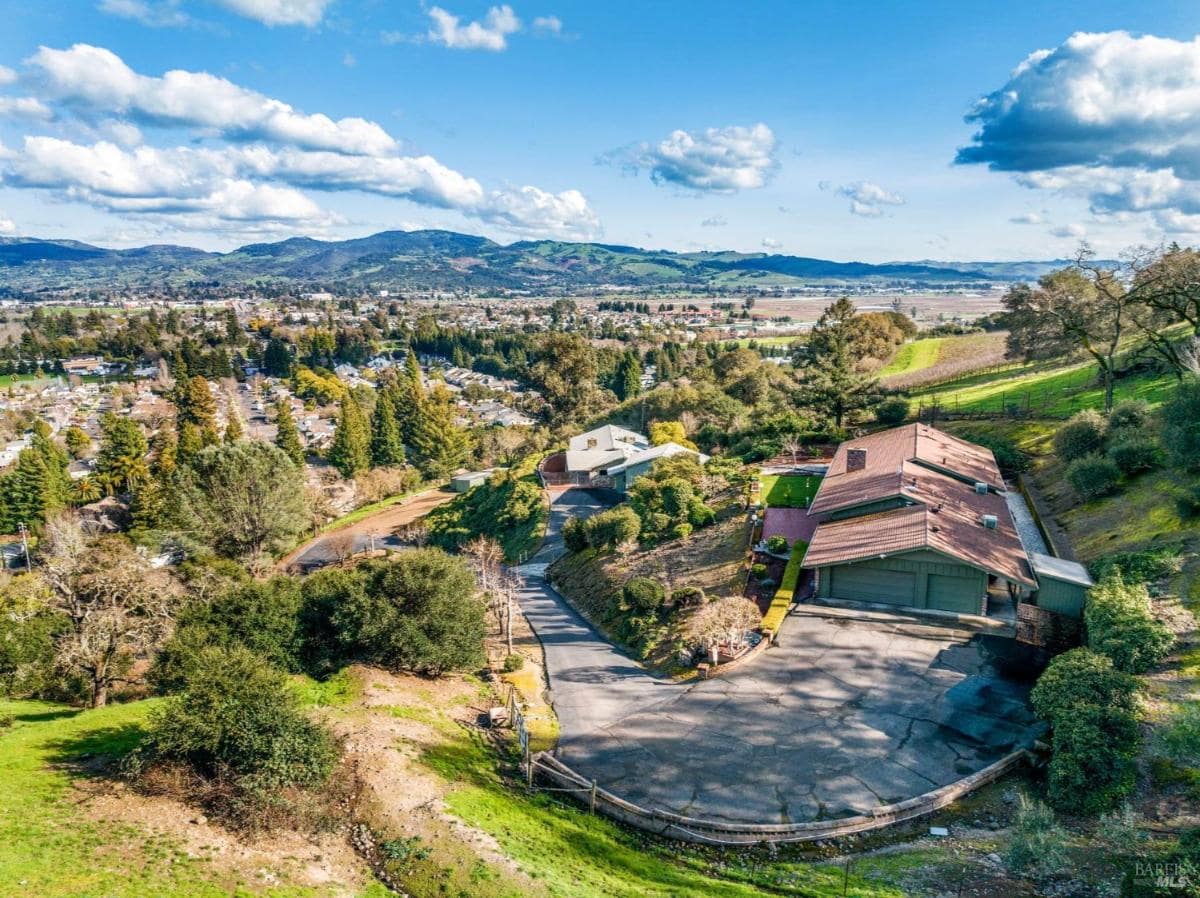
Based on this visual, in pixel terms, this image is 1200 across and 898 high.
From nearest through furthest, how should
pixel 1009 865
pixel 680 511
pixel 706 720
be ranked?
pixel 1009 865 < pixel 706 720 < pixel 680 511

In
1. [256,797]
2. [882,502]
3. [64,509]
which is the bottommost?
[64,509]

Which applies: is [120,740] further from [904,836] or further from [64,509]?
[64,509]

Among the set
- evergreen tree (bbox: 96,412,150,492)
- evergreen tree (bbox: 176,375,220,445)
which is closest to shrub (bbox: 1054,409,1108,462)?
evergreen tree (bbox: 96,412,150,492)

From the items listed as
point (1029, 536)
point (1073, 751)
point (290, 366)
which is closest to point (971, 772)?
point (1073, 751)

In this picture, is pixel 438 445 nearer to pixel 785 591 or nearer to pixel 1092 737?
pixel 785 591

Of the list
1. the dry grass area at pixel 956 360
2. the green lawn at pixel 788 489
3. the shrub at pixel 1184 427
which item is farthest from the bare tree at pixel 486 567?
the dry grass area at pixel 956 360

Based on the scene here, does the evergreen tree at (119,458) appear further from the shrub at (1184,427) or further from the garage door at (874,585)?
the shrub at (1184,427)

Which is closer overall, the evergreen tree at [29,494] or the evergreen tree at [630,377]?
the evergreen tree at [29,494]
